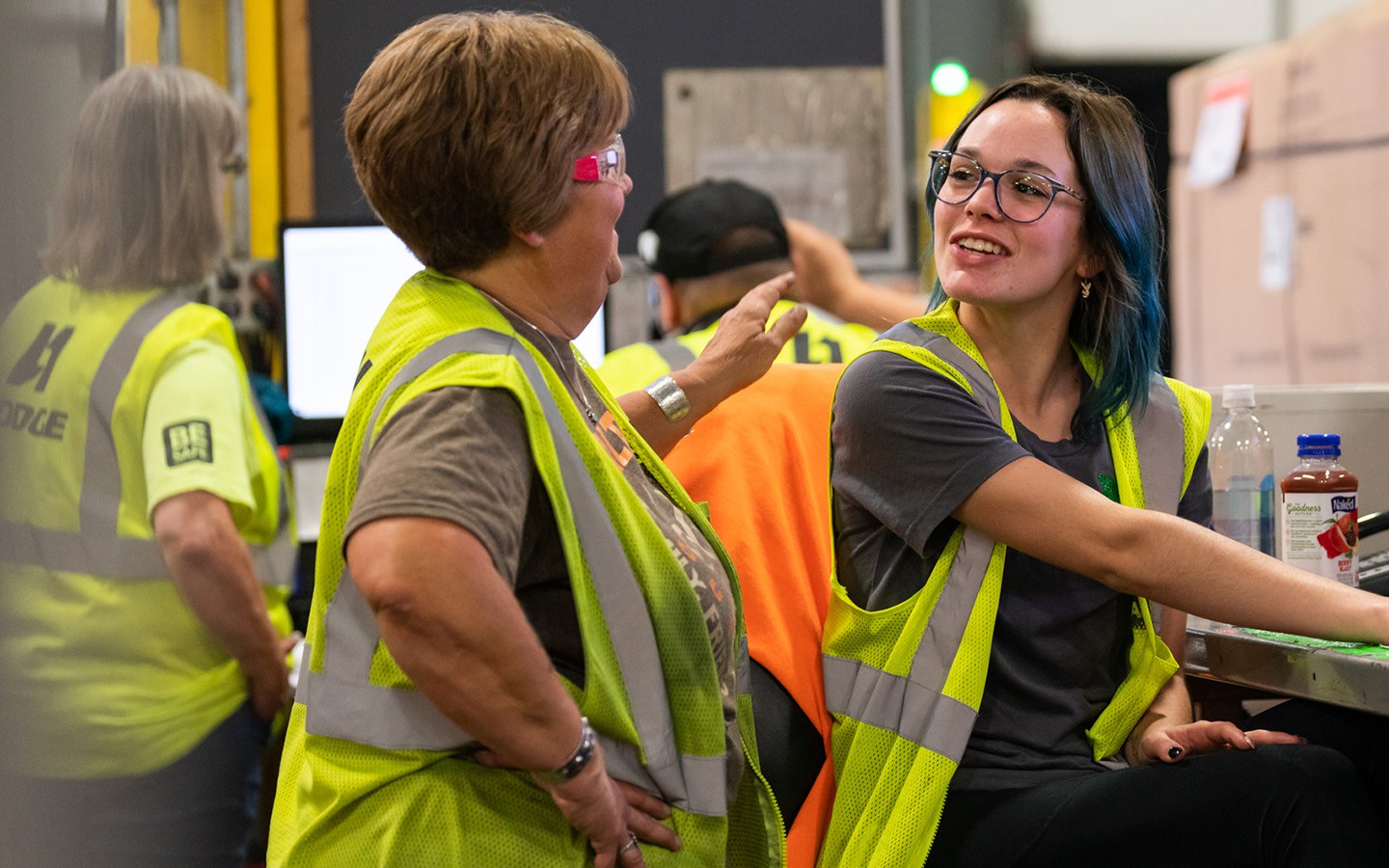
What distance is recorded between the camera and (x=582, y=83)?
128 centimetres

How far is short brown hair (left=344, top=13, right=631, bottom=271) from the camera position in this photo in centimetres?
123

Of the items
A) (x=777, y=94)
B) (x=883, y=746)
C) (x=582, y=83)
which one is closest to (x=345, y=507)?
(x=582, y=83)

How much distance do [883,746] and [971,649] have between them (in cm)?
16

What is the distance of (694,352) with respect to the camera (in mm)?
2477

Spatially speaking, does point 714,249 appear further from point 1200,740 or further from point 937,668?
point 1200,740

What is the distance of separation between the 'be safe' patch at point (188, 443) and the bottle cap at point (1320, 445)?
1468 mm

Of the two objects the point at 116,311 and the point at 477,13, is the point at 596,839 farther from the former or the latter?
the point at 116,311

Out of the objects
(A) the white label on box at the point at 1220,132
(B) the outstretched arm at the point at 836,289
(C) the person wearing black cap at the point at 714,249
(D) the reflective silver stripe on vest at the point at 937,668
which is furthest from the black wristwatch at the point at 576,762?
(A) the white label on box at the point at 1220,132

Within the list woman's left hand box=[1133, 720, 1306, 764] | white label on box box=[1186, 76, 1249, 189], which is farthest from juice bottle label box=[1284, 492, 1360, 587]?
white label on box box=[1186, 76, 1249, 189]

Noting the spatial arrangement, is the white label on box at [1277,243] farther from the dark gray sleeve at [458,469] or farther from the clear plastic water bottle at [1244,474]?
the dark gray sleeve at [458,469]

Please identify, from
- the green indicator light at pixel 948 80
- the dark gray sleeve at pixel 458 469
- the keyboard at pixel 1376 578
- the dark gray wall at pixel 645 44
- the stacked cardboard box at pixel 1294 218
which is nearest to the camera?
the dark gray sleeve at pixel 458 469

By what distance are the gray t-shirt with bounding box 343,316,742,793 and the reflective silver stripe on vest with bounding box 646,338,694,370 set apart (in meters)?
1.04

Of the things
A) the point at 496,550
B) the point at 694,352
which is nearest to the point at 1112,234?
the point at 694,352

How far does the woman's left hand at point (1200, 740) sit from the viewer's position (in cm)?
157
